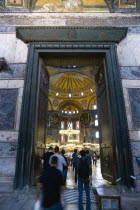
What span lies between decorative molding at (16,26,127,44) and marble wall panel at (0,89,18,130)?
7.52 feet

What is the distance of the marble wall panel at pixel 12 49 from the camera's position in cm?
566

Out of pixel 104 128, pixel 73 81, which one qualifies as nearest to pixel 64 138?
pixel 73 81

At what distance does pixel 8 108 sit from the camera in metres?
5.04

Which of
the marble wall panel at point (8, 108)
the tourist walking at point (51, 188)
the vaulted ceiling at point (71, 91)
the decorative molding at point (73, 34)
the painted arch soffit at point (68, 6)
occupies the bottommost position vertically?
the tourist walking at point (51, 188)

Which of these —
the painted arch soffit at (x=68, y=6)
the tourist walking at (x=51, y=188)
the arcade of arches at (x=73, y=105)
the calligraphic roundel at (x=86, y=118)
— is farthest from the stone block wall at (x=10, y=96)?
the calligraphic roundel at (x=86, y=118)

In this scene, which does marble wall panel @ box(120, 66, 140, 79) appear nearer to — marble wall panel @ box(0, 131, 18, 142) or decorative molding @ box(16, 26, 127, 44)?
decorative molding @ box(16, 26, 127, 44)

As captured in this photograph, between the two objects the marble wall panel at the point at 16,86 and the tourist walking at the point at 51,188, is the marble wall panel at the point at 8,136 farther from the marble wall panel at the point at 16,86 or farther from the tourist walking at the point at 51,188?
the tourist walking at the point at 51,188

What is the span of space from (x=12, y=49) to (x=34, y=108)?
2.78 meters

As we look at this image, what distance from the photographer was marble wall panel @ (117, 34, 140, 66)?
560 cm

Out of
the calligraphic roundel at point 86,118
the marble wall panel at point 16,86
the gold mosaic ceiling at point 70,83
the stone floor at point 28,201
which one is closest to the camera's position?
the stone floor at point 28,201

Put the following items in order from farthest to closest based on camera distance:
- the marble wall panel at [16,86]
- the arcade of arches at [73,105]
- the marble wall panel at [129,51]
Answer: the arcade of arches at [73,105] → the marble wall panel at [129,51] → the marble wall panel at [16,86]

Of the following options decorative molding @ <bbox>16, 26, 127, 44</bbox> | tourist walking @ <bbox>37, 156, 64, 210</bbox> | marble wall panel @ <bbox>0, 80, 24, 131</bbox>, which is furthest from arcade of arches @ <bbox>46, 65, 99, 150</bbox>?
tourist walking @ <bbox>37, 156, 64, 210</bbox>

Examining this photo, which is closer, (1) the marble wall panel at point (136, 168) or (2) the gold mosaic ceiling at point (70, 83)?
(1) the marble wall panel at point (136, 168)

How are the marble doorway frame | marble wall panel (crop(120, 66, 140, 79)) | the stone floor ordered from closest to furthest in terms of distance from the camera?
the stone floor
the marble doorway frame
marble wall panel (crop(120, 66, 140, 79))
